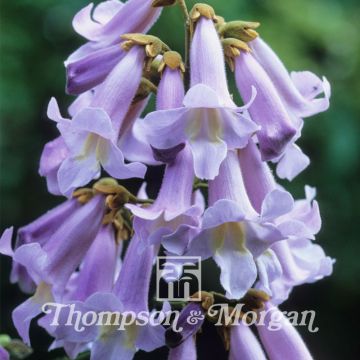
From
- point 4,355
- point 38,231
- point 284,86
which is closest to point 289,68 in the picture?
point 284,86

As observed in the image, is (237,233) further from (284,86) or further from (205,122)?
(284,86)

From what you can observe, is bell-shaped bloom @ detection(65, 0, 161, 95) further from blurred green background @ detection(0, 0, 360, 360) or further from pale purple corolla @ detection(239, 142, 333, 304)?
blurred green background @ detection(0, 0, 360, 360)

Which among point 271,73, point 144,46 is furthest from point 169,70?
point 271,73

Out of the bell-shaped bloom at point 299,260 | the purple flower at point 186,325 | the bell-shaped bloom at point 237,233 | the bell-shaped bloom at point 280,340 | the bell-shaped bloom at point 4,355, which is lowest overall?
the bell-shaped bloom at point 4,355

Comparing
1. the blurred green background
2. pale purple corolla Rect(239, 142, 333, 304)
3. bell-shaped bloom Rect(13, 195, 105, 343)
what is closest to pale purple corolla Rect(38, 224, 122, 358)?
bell-shaped bloom Rect(13, 195, 105, 343)

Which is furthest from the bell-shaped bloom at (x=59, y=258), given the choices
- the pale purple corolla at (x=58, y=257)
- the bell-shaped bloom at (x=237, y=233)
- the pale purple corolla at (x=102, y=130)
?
the bell-shaped bloom at (x=237, y=233)

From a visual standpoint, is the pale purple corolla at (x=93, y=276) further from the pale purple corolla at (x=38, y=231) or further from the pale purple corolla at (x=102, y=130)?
the pale purple corolla at (x=102, y=130)
